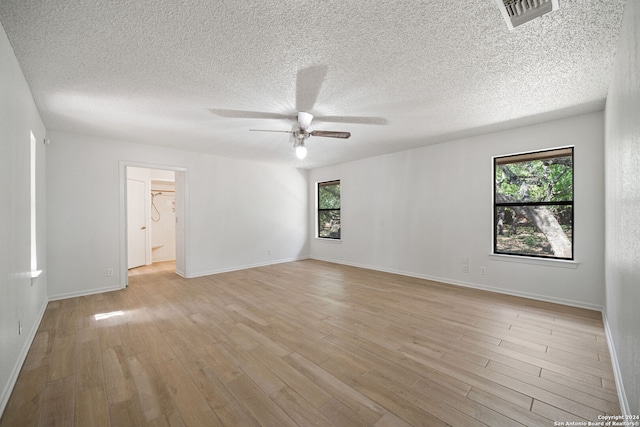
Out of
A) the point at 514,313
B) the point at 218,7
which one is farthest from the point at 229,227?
the point at 514,313

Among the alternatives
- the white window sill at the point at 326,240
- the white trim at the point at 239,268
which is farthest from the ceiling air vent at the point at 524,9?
the white trim at the point at 239,268

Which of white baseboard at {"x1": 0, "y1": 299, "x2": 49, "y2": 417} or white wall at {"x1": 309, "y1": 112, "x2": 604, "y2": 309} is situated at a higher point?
white wall at {"x1": 309, "y1": 112, "x2": 604, "y2": 309}

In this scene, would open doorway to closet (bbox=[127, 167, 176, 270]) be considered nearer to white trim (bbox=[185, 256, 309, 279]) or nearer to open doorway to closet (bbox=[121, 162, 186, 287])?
open doorway to closet (bbox=[121, 162, 186, 287])

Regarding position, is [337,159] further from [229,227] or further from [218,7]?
[218,7]

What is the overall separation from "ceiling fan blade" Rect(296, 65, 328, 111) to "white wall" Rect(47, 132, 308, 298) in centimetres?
313

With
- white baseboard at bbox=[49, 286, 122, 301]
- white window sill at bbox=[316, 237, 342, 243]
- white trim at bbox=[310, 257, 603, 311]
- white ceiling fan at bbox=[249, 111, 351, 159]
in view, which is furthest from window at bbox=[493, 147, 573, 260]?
white baseboard at bbox=[49, 286, 122, 301]

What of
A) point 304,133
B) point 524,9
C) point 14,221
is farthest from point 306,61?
point 14,221

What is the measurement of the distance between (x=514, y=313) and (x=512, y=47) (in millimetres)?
2781

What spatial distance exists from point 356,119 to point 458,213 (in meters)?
2.36

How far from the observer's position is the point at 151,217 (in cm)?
669

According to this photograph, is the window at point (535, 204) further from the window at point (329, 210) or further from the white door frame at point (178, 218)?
the white door frame at point (178, 218)

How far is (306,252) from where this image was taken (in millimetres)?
7047

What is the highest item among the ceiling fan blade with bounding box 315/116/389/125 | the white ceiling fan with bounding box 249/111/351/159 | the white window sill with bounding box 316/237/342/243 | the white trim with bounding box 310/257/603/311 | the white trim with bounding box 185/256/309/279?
the ceiling fan blade with bounding box 315/116/389/125

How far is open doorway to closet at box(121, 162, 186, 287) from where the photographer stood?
454cm
